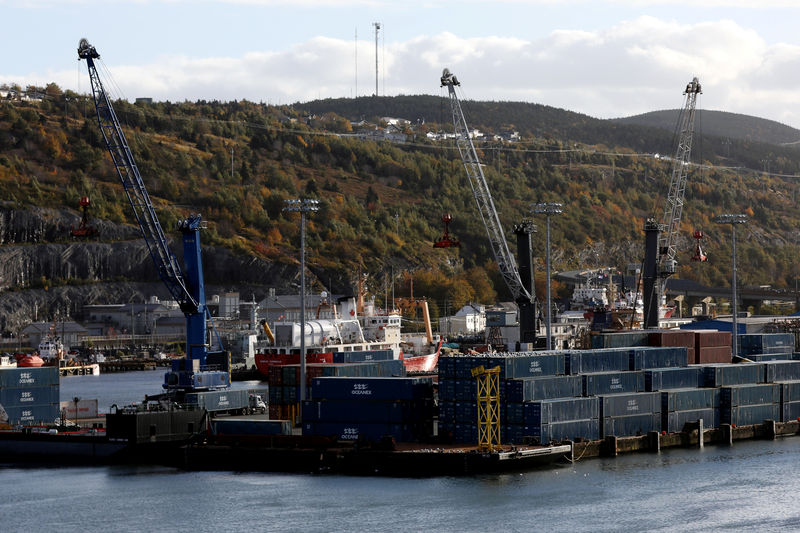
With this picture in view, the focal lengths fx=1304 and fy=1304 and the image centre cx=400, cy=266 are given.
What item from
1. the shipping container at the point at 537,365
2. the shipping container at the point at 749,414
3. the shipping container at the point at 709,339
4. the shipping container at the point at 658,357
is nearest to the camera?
the shipping container at the point at 537,365

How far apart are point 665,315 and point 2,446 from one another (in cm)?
10027

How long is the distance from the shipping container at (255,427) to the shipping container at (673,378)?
17.2 m

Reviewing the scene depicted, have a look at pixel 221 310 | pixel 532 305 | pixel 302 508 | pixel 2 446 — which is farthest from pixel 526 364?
pixel 221 310

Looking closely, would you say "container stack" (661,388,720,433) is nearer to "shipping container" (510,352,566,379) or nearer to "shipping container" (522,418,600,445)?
"shipping container" (522,418,600,445)

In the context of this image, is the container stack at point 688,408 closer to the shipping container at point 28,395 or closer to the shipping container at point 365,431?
the shipping container at point 365,431

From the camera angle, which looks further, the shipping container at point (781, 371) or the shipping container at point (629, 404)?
the shipping container at point (781, 371)

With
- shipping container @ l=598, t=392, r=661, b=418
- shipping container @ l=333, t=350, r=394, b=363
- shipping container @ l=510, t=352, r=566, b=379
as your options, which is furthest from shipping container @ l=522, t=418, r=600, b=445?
shipping container @ l=333, t=350, r=394, b=363

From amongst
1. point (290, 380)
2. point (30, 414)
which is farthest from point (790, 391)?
point (30, 414)

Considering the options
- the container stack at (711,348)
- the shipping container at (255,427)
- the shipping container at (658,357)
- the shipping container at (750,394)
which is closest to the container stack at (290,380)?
the shipping container at (255,427)

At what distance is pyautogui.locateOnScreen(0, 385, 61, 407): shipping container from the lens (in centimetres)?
6969

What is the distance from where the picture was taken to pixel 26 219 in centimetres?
18225

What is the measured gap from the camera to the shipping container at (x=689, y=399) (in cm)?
6234

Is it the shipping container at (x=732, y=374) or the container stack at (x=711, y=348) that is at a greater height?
the container stack at (x=711, y=348)

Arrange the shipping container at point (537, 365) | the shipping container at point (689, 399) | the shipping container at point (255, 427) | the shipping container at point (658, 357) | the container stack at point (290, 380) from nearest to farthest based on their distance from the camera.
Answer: the shipping container at point (537, 365) → the shipping container at point (255, 427) → the shipping container at point (689, 399) → the shipping container at point (658, 357) → the container stack at point (290, 380)
